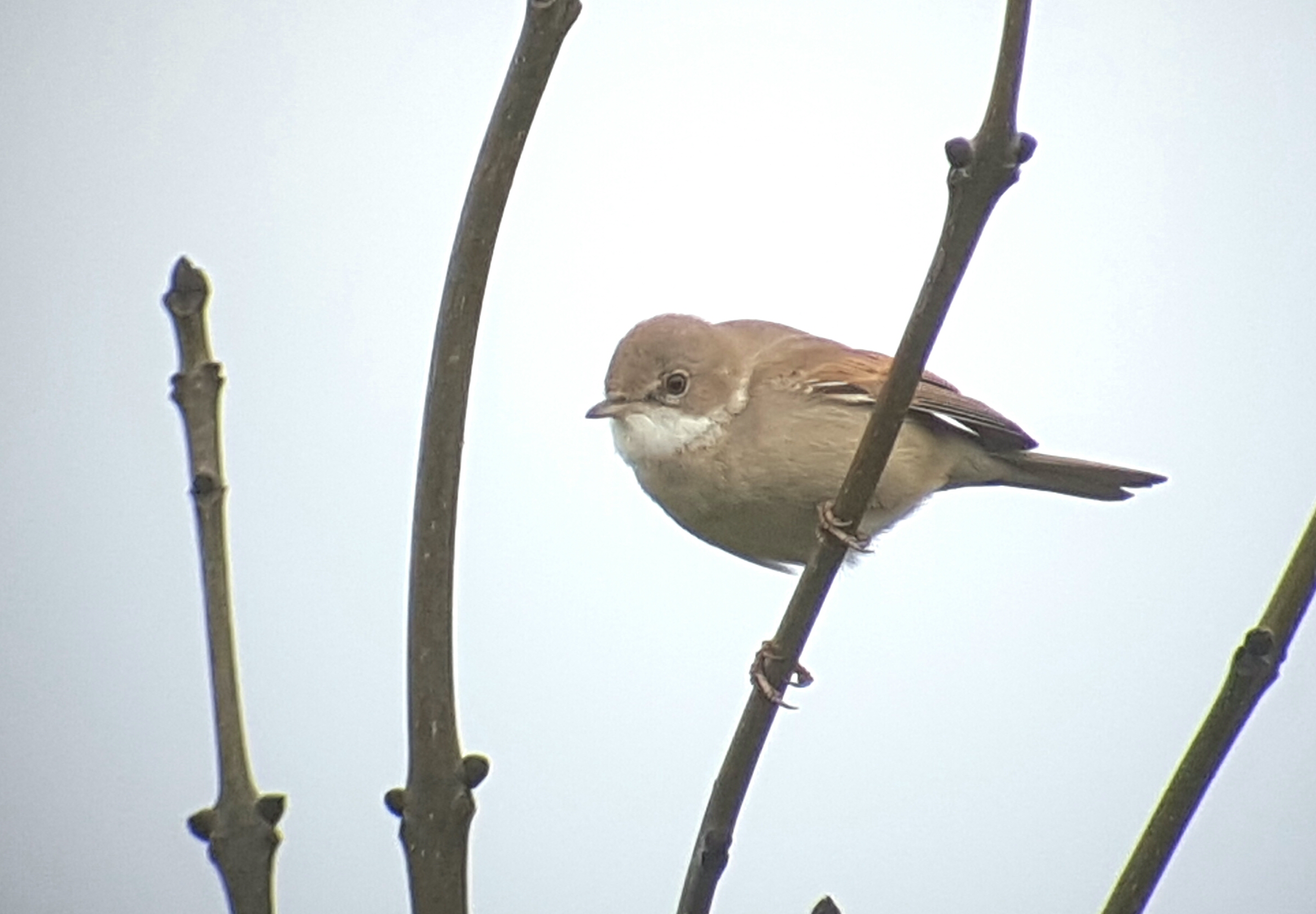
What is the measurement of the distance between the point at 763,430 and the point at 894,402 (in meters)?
2.78

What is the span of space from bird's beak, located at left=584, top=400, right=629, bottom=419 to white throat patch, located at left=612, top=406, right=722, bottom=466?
0.05 m

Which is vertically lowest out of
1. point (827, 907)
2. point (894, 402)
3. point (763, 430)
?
point (827, 907)

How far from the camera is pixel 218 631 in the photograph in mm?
2596

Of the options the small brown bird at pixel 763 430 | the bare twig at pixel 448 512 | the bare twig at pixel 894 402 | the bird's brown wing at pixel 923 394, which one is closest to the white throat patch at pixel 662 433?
the small brown bird at pixel 763 430

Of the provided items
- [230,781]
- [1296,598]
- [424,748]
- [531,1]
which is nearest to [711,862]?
[424,748]

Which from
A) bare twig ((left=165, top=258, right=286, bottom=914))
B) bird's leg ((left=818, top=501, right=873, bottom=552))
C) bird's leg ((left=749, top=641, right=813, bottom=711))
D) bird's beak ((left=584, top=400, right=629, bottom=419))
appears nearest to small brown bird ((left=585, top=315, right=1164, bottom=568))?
bird's beak ((left=584, top=400, right=629, bottom=419))

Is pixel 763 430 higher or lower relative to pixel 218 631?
higher

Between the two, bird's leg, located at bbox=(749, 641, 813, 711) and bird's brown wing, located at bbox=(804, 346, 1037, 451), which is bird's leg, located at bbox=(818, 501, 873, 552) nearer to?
bird's leg, located at bbox=(749, 641, 813, 711)

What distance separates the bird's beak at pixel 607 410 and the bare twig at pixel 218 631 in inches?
138

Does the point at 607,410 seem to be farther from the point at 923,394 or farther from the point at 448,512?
the point at 448,512

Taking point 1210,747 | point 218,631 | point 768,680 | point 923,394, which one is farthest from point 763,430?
point 218,631

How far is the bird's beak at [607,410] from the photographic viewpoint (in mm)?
6246

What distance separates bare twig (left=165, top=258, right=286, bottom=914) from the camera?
2498 millimetres

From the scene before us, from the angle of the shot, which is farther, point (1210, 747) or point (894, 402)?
point (894, 402)
